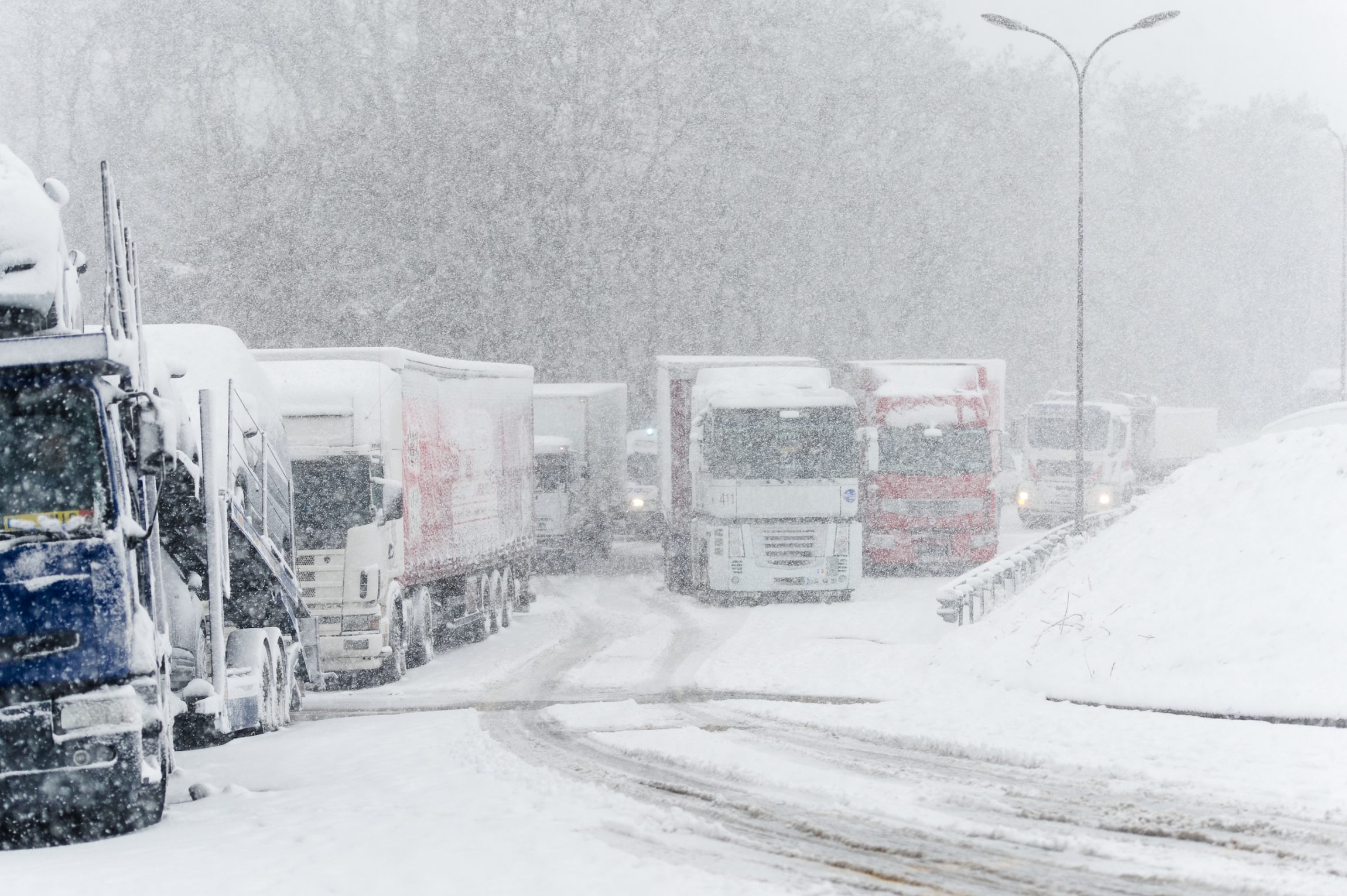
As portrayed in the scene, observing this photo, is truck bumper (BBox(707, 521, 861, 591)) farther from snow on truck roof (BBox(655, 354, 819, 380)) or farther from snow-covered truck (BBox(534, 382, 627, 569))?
snow-covered truck (BBox(534, 382, 627, 569))

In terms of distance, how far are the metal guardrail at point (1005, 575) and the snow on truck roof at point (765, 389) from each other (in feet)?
11.7

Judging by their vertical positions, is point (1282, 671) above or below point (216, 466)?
below

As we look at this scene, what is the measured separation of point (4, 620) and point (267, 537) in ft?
19.1

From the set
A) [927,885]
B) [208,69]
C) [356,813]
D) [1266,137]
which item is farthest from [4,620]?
[1266,137]

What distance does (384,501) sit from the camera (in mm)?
18250

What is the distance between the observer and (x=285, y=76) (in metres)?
52.3

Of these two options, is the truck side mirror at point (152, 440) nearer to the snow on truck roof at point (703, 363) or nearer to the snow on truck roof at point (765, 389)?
the snow on truck roof at point (765, 389)

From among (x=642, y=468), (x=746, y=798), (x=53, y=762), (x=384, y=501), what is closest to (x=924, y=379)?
(x=642, y=468)

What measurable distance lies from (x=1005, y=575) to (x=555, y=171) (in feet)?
86.8

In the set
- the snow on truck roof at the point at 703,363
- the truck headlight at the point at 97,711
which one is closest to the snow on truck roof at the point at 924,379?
the snow on truck roof at the point at 703,363

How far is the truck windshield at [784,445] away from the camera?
84.6ft

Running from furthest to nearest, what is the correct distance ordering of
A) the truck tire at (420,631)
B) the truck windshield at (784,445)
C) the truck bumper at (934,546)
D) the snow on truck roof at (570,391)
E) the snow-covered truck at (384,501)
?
the snow on truck roof at (570,391) < the truck bumper at (934,546) < the truck windshield at (784,445) < the truck tire at (420,631) < the snow-covered truck at (384,501)

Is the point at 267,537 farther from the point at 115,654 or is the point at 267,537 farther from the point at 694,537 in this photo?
the point at 694,537

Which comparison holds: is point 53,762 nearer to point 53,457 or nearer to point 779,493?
point 53,457
